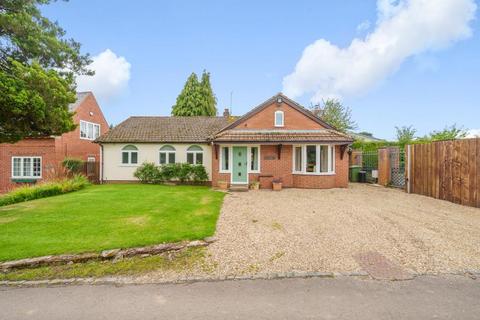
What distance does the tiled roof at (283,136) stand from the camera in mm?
14992

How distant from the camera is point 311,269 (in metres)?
4.70

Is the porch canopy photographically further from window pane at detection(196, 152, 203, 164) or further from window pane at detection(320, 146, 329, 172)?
window pane at detection(196, 152, 203, 164)

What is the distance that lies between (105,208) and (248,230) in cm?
582

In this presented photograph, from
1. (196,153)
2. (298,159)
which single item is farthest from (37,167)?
(298,159)

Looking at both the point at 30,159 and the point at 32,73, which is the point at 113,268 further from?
the point at 30,159

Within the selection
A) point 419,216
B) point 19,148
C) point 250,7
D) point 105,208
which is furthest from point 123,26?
point 419,216

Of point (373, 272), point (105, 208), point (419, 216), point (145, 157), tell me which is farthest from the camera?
point (145, 157)

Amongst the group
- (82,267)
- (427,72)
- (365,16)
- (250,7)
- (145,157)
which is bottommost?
(82,267)

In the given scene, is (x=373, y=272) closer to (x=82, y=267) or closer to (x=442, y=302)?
(x=442, y=302)

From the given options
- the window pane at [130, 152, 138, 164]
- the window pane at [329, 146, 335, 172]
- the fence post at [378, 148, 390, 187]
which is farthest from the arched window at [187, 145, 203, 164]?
the fence post at [378, 148, 390, 187]

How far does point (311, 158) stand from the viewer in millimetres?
15641

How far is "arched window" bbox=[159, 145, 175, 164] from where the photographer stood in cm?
1845

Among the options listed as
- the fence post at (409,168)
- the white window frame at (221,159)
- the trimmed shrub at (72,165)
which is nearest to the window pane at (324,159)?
the fence post at (409,168)

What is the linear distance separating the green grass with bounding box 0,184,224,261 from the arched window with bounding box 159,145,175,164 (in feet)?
25.3
